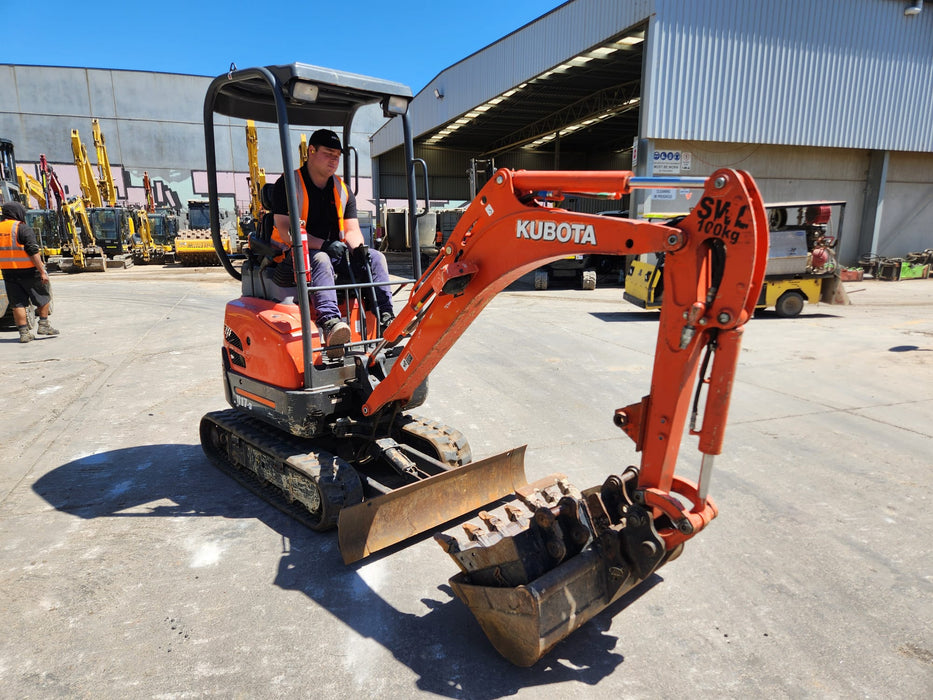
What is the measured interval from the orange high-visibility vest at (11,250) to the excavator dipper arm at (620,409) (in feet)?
28.9

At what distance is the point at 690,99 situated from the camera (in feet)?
51.8

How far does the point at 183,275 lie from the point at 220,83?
19.2 meters

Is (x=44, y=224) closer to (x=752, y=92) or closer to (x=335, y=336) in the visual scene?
(x=335, y=336)

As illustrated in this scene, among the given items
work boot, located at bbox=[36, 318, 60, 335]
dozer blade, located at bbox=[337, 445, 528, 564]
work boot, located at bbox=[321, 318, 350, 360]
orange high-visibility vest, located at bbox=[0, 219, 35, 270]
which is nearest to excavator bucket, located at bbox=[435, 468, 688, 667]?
dozer blade, located at bbox=[337, 445, 528, 564]

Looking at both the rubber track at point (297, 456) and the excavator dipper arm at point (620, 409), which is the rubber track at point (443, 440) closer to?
the rubber track at point (297, 456)

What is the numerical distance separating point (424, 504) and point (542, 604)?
4.24ft

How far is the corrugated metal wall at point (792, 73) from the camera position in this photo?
599 inches

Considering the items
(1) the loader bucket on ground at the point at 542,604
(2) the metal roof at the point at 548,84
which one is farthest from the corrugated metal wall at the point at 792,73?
(1) the loader bucket on ground at the point at 542,604

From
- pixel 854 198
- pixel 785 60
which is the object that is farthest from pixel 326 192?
pixel 854 198

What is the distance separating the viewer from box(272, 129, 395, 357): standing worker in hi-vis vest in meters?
3.75

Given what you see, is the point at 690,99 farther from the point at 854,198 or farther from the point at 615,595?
the point at 615,595

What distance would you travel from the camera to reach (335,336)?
365cm

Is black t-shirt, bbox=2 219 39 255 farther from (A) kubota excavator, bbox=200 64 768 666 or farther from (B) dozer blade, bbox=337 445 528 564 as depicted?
(B) dozer blade, bbox=337 445 528 564

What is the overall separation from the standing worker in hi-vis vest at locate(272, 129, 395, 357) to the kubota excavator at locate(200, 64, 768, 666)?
125 millimetres
